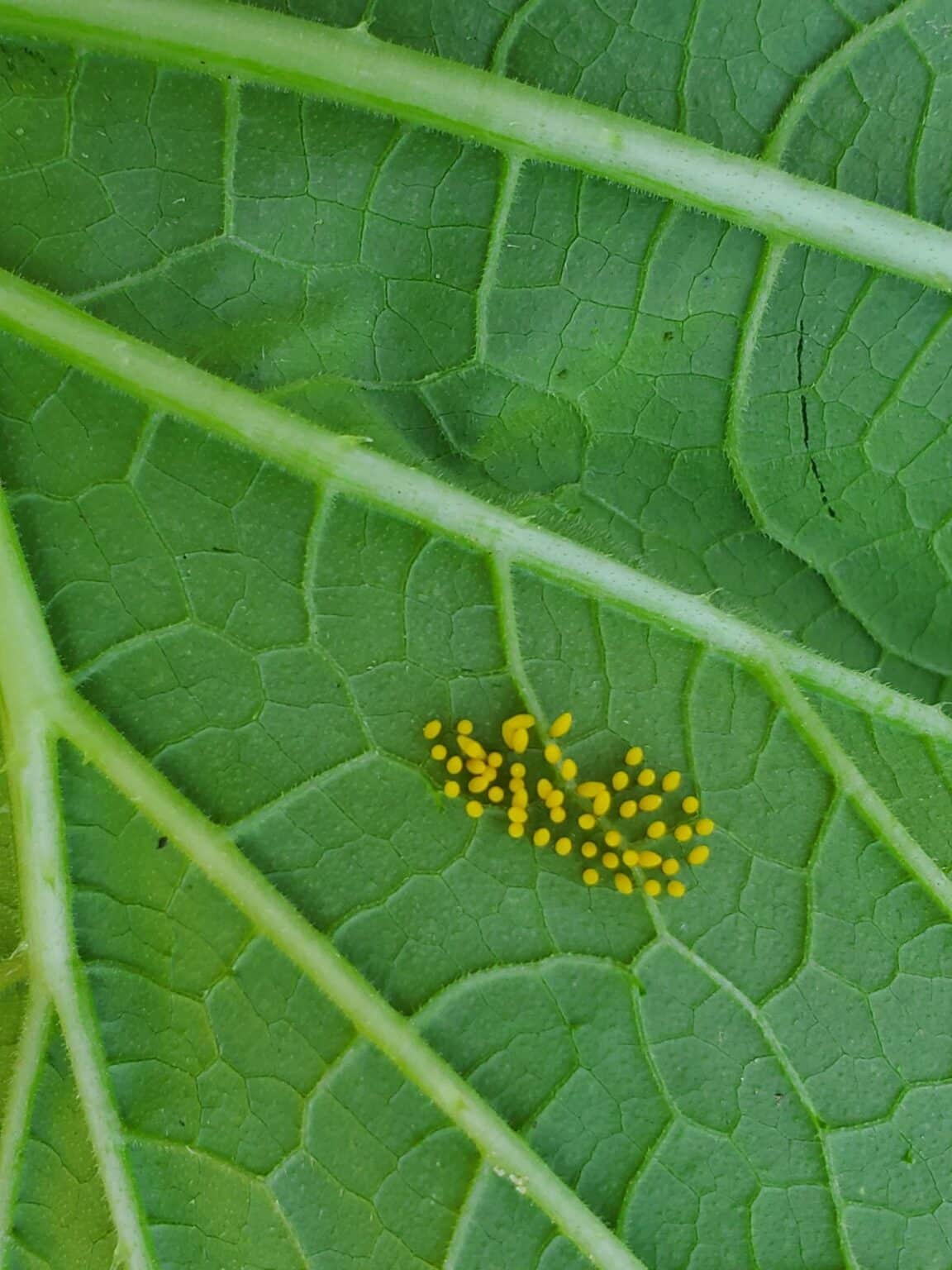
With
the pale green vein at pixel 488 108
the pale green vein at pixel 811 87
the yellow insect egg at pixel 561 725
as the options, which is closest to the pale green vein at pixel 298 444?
the yellow insect egg at pixel 561 725

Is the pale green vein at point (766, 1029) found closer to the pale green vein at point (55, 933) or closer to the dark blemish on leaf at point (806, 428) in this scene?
the dark blemish on leaf at point (806, 428)

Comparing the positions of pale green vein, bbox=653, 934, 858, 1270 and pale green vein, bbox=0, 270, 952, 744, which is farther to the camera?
pale green vein, bbox=653, 934, 858, 1270

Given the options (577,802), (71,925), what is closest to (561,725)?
(577,802)

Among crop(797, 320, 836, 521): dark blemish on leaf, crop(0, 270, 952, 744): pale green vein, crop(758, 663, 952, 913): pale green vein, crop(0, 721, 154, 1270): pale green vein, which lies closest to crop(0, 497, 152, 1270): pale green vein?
crop(0, 721, 154, 1270): pale green vein

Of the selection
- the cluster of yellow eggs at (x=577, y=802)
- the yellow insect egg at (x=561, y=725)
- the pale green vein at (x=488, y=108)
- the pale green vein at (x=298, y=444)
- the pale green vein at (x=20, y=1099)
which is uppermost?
the pale green vein at (x=488, y=108)

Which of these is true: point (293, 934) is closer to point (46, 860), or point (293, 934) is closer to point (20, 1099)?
point (46, 860)

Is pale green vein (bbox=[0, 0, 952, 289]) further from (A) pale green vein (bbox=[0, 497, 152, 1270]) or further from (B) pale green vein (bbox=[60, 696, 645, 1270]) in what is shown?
(B) pale green vein (bbox=[60, 696, 645, 1270])
